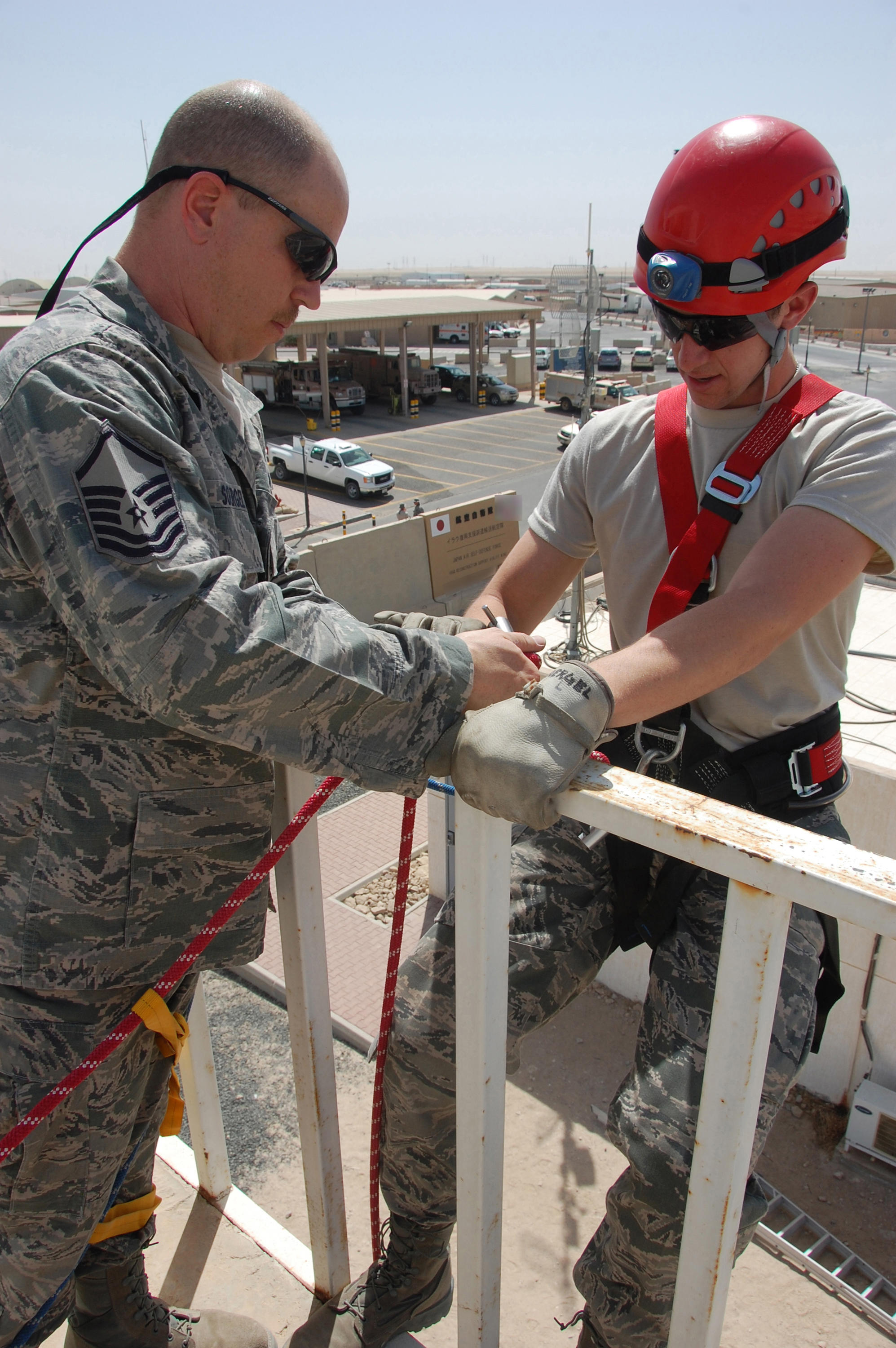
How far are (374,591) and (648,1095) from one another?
1392 cm

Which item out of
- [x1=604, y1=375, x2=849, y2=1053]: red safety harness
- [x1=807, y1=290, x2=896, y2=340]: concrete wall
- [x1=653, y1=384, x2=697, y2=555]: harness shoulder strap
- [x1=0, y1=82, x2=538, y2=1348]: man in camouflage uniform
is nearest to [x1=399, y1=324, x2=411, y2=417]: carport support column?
[x1=807, y1=290, x2=896, y2=340]: concrete wall

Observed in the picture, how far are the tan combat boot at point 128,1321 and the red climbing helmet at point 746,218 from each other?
2847mm

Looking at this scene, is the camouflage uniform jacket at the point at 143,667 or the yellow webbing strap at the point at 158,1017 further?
the yellow webbing strap at the point at 158,1017

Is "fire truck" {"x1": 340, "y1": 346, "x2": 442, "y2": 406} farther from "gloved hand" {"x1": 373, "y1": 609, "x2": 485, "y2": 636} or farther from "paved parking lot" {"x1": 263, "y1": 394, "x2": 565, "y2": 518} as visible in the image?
"gloved hand" {"x1": 373, "y1": 609, "x2": 485, "y2": 636}

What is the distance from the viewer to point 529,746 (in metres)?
1.51

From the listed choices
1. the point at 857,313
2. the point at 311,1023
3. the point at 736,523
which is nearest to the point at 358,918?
the point at 311,1023

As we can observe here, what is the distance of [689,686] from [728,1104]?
32.4 inches

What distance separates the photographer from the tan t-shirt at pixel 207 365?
1.85m

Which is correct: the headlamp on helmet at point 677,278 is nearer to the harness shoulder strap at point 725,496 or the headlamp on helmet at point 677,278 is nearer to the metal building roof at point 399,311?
the harness shoulder strap at point 725,496

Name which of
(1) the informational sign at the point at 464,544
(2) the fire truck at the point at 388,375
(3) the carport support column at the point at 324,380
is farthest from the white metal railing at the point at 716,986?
(2) the fire truck at the point at 388,375

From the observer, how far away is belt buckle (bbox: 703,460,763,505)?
213cm

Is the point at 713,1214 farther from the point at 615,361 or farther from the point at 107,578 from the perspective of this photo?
the point at 615,361

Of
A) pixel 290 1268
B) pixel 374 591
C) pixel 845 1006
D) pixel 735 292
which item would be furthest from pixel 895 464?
pixel 374 591

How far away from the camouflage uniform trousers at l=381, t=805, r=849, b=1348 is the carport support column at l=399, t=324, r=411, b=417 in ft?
120
